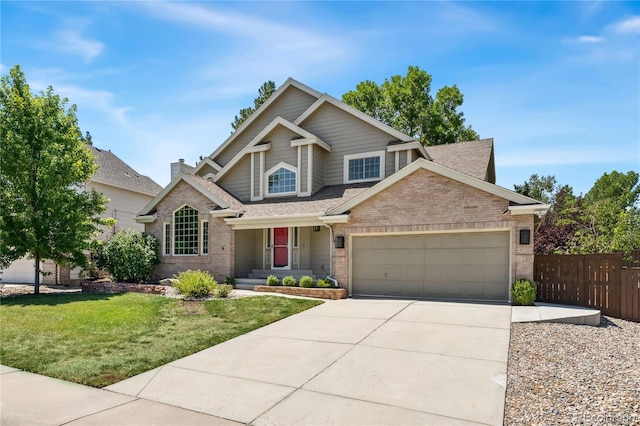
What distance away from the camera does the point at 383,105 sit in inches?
1260

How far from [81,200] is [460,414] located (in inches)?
588

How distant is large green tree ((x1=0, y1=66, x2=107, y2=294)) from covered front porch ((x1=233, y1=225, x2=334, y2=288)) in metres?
5.93

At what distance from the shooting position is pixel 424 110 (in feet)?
99.8

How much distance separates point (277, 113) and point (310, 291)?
10568 millimetres

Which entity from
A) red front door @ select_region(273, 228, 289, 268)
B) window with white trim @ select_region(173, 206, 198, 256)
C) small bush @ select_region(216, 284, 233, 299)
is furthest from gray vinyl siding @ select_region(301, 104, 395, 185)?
small bush @ select_region(216, 284, 233, 299)

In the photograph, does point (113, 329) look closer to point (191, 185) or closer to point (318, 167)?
point (191, 185)

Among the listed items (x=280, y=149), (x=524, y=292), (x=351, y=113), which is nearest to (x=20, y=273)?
(x=280, y=149)

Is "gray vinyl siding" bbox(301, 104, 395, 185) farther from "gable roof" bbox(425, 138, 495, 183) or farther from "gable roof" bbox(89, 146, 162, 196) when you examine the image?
"gable roof" bbox(89, 146, 162, 196)

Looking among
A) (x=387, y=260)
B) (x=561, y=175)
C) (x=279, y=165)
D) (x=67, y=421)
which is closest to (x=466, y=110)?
(x=561, y=175)

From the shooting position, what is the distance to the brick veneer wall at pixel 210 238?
659 inches

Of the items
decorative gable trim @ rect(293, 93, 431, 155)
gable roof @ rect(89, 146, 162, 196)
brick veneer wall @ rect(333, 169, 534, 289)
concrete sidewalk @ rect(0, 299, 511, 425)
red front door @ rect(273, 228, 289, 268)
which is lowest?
concrete sidewalk @ rect(0, 299, 511, 425)

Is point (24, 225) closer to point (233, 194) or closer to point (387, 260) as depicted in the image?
point (233, 194)

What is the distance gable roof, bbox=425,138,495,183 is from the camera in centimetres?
1647

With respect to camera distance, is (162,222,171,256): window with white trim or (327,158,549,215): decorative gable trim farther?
(162,222,171,256): window with white trim
